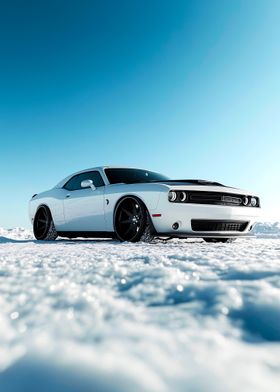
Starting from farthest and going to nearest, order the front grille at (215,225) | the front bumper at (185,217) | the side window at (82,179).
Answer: the side window at (82,179)
the front grille at (215,225)
the front bumper at (185,217)

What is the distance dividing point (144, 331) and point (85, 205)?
15.4ft

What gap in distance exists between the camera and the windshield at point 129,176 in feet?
18.3

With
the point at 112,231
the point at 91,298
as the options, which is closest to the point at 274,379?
the point at 91,298

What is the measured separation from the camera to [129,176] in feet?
18.9

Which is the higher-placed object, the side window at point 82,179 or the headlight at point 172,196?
the side window at point 82,179

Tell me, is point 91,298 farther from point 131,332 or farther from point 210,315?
point 210,315

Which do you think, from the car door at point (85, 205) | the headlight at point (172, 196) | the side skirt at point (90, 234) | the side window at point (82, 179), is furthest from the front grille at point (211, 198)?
the side window at point (82, 179)

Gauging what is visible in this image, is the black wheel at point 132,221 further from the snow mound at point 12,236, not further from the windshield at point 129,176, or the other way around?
the snow mound at point 12,236

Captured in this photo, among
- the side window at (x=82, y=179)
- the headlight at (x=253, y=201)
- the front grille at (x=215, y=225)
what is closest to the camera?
the front grille at (x=215, y=225)

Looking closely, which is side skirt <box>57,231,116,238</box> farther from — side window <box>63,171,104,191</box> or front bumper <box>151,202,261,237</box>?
front bumper <box>151,202,261,237</box>

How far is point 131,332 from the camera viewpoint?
3.47ft

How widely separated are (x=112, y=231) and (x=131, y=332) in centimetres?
407

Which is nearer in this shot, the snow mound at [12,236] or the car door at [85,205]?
the car door at [85,205]

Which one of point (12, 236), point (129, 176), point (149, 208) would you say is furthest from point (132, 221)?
point (12, 236)
